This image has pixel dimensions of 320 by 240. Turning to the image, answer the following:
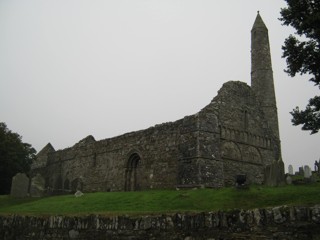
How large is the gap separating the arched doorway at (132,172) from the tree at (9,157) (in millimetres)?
12080

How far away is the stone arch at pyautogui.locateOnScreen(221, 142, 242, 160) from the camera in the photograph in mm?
20000

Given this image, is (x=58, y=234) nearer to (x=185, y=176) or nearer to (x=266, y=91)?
(x=185, y=176)

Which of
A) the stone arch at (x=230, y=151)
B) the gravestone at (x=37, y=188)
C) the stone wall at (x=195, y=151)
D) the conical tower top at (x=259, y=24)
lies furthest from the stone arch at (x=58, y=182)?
the conical tower top at (x=259, y=24)

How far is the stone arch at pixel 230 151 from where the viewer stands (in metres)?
20.0

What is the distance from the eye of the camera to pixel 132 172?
23.1 metres

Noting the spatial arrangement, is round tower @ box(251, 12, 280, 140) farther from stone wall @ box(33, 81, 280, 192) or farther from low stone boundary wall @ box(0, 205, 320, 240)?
low stone boundary wall @ box(0, 205, 320, 240)

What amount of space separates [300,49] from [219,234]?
23.6 ft

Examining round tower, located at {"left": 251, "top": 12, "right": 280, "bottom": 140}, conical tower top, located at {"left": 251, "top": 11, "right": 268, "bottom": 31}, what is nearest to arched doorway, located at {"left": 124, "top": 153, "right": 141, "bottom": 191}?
round tower, located at {"left": 251, "top": 12, "right": 280, "bottom": 140}

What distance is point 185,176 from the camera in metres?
18.6

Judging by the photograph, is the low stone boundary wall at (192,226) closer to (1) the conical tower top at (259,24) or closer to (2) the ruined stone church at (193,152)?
(2) the ruined stone church at (193,152)

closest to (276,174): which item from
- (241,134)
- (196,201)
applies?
(196,201)

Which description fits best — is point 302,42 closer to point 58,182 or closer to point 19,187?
point 19,187

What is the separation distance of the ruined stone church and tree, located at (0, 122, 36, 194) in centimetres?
528

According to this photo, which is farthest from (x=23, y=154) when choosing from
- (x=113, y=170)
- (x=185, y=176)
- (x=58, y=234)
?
(x=58, y=234)
